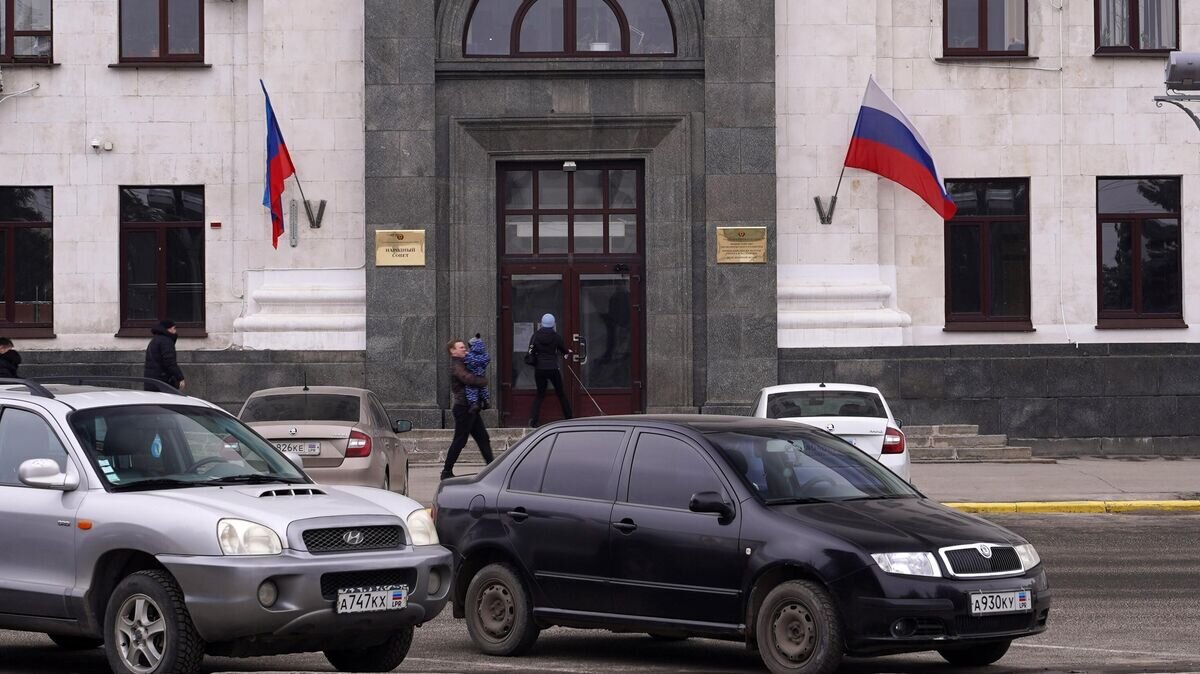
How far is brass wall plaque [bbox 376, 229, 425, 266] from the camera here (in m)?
26.8

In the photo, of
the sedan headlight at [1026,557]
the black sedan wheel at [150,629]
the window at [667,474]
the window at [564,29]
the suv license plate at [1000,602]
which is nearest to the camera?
the black sedan wheel at [150,629]

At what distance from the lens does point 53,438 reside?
9.72 meters

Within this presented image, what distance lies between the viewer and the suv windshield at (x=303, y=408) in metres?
18.4

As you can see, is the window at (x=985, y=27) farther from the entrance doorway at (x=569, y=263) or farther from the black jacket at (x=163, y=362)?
the black jacket at (x=163, y=362)

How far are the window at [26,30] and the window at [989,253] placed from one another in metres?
14.1

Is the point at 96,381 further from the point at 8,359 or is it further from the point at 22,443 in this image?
the point at 8,359

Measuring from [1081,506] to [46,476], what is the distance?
13.6 metres

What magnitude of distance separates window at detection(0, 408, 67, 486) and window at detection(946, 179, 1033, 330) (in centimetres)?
1982

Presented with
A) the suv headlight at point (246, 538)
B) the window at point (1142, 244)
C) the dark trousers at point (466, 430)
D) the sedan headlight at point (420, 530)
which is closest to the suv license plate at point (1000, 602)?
the sedan headlight at point (420, 530)

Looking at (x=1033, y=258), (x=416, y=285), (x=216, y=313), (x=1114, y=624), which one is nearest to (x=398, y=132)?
(x=416, y=285)

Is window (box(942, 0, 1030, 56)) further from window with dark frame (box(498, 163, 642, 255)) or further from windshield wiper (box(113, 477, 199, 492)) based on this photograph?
windshield wiper (box(113, 477, 199, 492))

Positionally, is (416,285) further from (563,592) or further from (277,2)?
(563,592)

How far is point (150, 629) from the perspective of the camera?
29.3 feet

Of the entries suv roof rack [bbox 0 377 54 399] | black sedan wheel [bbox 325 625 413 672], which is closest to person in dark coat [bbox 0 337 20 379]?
suv roof rack [bbox 0 377 54 399]
